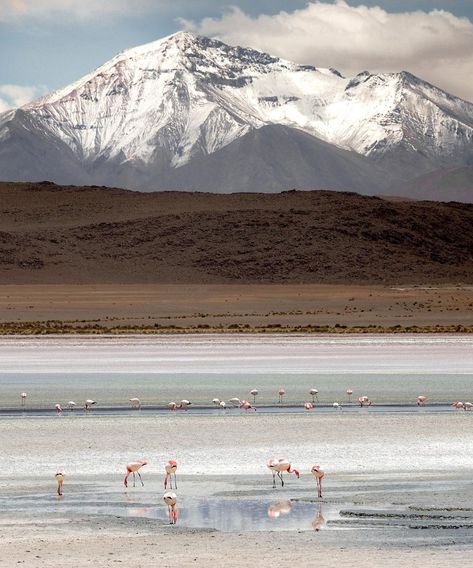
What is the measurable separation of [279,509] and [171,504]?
1467 mm

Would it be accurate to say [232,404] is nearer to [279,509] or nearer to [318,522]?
[279,509]

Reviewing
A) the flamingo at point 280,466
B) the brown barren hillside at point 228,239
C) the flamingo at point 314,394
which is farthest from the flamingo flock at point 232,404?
the brown barren hillside at point 228,239

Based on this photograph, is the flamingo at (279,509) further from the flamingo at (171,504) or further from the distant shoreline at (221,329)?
the distant shoreline at (221,329)

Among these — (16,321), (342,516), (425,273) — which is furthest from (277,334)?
(425,273)

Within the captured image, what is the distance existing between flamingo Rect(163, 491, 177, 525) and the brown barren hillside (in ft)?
301

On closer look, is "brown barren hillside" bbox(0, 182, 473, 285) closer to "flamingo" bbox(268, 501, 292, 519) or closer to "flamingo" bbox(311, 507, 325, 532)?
"flamingo" bbox(268, 501, 292, 519)

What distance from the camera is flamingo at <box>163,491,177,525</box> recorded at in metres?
12.9

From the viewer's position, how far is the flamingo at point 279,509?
13527 mm

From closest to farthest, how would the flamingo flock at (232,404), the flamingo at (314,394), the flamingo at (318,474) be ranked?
the flamingo at (318,474) → the flamingo flock at (232,404) → the flamingo at (314,394)

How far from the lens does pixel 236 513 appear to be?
13.6 meters

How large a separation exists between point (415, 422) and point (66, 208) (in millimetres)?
125071

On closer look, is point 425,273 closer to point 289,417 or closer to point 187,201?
point 187,201

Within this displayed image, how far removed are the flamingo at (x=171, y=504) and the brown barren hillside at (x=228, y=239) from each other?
91.8 meters

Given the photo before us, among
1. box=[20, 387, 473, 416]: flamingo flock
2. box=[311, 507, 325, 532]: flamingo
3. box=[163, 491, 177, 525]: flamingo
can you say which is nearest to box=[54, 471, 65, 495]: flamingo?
box=[163, 491, 177, 525]: flamingo
